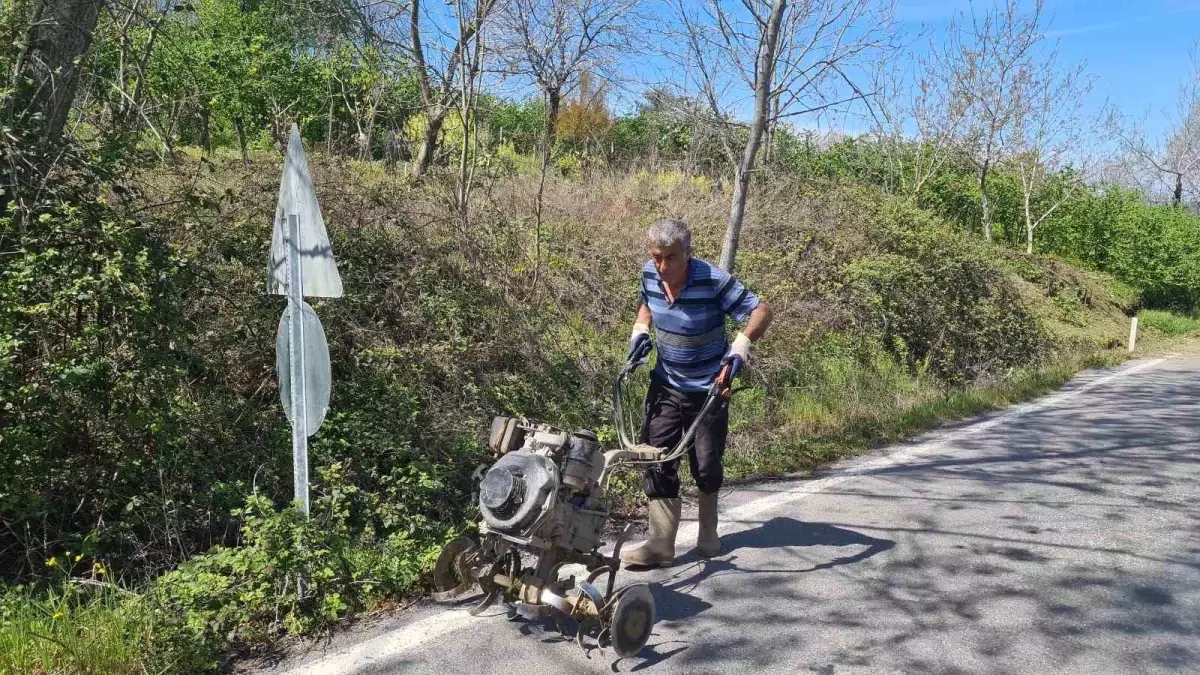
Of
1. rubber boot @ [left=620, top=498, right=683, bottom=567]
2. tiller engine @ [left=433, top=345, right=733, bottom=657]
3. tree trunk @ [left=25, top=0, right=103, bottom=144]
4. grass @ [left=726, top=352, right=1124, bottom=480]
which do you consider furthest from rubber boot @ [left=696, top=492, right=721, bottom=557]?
tree trunk @ [left=25, top=0, right=103, bottom=144]

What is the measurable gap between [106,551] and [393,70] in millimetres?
7206

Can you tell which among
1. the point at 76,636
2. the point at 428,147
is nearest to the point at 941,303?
the point at 428,147

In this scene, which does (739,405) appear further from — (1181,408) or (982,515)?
(1181,408)

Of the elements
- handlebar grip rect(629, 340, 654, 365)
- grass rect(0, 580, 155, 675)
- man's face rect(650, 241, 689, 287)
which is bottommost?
grass rect(0, 580, 155, 675)

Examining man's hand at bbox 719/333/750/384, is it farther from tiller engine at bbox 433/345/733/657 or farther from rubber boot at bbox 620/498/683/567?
rubber boot at bbox 620/498/683/567

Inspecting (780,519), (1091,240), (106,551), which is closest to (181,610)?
(106,551)

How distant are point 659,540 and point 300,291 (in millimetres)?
2402

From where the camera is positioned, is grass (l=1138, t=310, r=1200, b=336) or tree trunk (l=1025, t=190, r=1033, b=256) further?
tree trunk (l=1025, t=190, r=1033, b=256)

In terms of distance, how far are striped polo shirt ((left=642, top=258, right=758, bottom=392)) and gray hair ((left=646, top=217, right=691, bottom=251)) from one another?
0.23m

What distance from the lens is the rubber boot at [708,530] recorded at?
5.38m

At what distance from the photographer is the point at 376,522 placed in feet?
18.0

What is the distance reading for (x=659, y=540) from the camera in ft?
17.0

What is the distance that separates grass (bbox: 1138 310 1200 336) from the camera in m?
26.0

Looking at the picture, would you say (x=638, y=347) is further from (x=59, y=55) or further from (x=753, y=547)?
(x=59, y=55)
